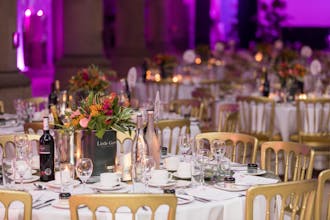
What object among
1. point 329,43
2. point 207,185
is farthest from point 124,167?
point 329,43

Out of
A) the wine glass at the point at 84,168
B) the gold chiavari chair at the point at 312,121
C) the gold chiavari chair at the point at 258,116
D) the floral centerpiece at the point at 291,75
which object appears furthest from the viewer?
the floral centerpiece at the point at 291,75

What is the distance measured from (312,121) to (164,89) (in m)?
3.52

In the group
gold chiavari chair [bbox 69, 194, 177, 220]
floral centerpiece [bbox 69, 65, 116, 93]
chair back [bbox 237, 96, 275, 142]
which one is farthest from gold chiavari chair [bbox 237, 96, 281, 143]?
gold chiavari chair [bbox 69, 194, 177, 220]

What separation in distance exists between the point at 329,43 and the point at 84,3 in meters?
10.9

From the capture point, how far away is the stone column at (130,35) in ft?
52.6

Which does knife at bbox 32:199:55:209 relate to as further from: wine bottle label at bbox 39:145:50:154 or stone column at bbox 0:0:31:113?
stone column at bbox 0:0:31:113

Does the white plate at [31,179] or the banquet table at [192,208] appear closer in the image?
the banquet table at [192,208]

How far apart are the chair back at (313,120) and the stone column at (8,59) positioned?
331 cm

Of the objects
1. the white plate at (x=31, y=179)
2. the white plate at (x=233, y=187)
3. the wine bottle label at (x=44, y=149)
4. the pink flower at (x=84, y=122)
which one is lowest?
the white plate at (x=233, y=187)

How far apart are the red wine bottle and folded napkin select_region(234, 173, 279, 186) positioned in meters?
1.03

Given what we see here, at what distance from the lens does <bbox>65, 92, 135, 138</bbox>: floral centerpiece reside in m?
4.08

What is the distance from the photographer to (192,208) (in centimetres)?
A: 360

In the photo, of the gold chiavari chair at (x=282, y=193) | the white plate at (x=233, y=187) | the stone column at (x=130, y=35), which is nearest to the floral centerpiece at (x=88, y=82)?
the white plate at (x=233, y=187)

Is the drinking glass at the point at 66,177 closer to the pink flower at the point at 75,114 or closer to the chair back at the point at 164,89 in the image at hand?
the pink flower at the point at 75,114
